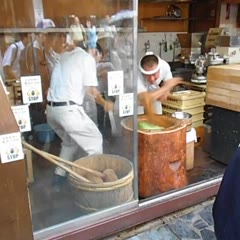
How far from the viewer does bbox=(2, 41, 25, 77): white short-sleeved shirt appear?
7.09 ft

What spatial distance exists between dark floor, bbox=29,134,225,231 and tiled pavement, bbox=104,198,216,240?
343mm

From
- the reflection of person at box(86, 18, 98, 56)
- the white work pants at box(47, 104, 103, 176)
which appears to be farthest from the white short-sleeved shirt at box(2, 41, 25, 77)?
the reflection of person at box(86, 18, 98, 56)

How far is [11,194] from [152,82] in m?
1.80

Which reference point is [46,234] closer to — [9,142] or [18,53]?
[9,142]

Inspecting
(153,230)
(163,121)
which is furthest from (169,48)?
(153,230)

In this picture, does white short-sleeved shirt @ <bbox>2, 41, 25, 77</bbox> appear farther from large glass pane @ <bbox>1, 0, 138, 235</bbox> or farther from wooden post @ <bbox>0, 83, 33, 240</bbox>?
wooden post @ <bbox>0, 83, 33, 240</bbox>

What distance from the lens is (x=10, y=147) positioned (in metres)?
1.44

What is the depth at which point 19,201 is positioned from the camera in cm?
149

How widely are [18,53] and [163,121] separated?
4.35 feet

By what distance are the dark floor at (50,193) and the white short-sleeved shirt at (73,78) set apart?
448 mm

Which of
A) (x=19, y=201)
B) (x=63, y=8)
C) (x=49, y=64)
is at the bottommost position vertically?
(x=19, y=201)

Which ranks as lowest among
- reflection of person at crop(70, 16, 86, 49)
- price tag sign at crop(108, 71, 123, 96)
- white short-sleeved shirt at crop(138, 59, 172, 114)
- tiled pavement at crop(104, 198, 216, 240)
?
tiled pavement at crop(104, 198, 216, 240)

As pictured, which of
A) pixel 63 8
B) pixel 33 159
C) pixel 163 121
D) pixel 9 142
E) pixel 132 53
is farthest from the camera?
pixel 63 8

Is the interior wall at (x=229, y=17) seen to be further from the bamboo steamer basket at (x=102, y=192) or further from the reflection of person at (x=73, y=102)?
the bamboo steamer basket at (x=102, y=192)
